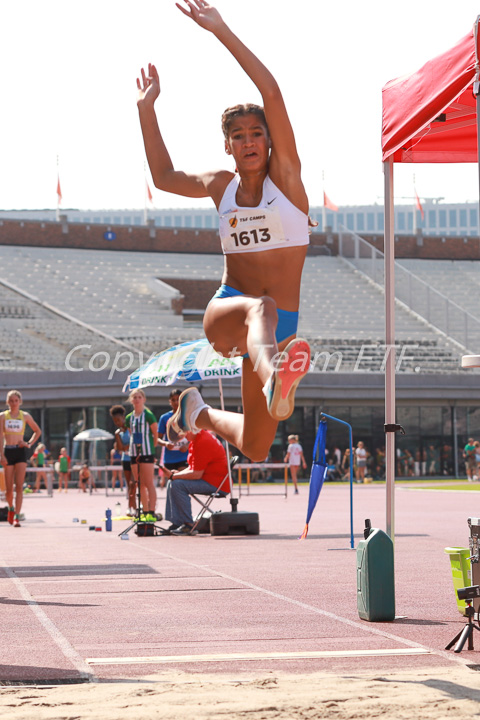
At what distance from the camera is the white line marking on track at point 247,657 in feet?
19.3

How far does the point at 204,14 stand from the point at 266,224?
1123mm

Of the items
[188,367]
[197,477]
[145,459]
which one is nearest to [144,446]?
[145,459]

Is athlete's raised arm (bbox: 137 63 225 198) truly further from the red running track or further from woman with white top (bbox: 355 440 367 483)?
woman with white top (bbox: 355 440 367 483)

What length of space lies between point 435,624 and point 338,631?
675 millimetres

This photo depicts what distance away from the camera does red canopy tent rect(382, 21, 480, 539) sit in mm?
6773

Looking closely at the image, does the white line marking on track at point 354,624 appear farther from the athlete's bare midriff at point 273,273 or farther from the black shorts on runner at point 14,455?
the black shorts on runner at point 14,455

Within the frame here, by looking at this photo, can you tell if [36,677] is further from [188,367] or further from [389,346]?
[188,367]

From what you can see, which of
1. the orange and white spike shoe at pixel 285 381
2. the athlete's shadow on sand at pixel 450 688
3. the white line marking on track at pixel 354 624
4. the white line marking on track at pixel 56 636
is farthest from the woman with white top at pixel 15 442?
the athlete's shadow on sand at pixel 450 688

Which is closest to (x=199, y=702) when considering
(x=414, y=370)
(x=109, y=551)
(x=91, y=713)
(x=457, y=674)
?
(x=91, y=713)

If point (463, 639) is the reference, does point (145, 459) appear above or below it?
above

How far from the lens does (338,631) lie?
6.84 m

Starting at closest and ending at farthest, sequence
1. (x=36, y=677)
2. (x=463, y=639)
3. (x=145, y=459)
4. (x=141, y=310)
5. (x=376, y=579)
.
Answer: (x=36, y=677), (x=463, y=639), (x=376, y=579), (x=145, y=459), (x=141, y=310)

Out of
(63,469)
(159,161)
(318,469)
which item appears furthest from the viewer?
(63,469)

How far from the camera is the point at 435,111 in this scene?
715cm
